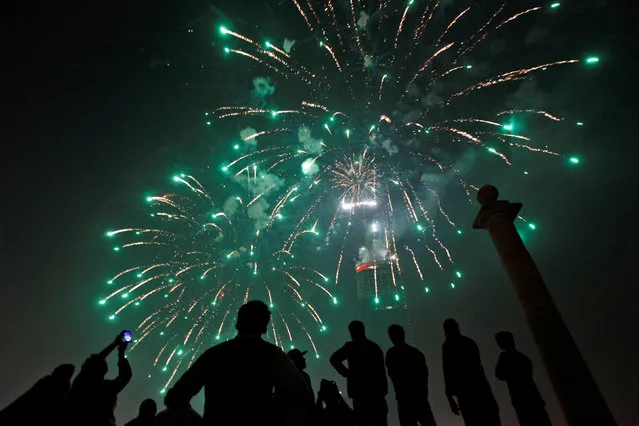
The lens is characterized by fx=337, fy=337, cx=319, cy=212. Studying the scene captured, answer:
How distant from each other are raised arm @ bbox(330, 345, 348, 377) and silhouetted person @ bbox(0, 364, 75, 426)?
450cm

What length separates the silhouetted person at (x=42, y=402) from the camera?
4.75m

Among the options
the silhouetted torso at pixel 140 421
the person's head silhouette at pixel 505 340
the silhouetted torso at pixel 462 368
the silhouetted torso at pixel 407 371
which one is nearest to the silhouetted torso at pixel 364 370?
the silhouetted torso at pixel 407 371

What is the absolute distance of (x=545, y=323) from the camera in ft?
24.8

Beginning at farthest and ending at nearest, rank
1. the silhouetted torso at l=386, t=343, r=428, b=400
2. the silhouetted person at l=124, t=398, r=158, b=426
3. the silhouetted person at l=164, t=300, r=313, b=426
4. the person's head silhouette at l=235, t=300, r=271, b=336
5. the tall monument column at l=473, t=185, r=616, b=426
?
the tall monument column at l=473, t=185, r=616, b=426 < the silhouetted torso at l=386, t=343, r=428, b=400 < the silhouetted person at l=124, t=398, r=158, b=426 < the person's head silhouette at l=235, t=300, r=271, b=336 < the silhouetted person at l=164, t=300, r=313, b=426

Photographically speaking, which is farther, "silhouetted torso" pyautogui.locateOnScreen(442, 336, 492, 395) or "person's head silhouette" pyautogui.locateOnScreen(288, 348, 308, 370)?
"person's head silhouette" pyautogui.locateOnScreen(288, 348, 308, 370)

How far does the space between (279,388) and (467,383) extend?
4727mm

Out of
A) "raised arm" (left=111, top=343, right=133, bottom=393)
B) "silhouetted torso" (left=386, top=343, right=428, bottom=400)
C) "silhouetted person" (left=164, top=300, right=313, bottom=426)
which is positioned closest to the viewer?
"silhouetted person" (left=164, top=300, right=313, bottom=426)

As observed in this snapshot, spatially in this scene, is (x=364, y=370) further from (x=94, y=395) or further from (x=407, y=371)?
(x=94, y=395)

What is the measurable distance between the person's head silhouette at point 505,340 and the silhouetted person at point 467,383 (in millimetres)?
654

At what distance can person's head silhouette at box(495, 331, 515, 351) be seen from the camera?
676cm

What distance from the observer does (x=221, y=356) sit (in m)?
3.21

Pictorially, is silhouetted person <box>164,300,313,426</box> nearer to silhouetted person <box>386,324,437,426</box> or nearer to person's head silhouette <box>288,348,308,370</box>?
person's head silhouette <box>288,348,308,370</box>

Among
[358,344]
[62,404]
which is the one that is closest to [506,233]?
[358,344]

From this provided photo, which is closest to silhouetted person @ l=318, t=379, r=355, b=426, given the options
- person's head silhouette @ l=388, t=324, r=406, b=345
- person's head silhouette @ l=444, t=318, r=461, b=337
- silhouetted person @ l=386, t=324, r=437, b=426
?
silhouetted person @ l=386, t=324, r=437, b=426
